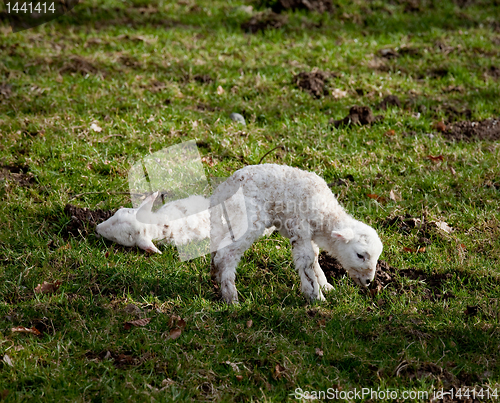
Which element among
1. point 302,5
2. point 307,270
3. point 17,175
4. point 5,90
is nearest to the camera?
point 307,270

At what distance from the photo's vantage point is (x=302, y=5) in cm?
1138

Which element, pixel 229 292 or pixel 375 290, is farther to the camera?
pixel 375 290

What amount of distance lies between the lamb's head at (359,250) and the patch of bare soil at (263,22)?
22.4ft

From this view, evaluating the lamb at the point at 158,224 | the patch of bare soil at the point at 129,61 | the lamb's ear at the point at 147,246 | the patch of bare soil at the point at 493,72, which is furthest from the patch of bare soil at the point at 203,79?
the patch of bare soil at the point at 493,72

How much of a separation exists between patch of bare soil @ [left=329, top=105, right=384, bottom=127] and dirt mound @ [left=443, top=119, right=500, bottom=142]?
1.06 m

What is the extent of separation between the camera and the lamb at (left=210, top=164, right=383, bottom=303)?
15.1 ft

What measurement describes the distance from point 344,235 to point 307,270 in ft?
1.47

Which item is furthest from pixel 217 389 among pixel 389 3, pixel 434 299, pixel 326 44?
pixel 389 3

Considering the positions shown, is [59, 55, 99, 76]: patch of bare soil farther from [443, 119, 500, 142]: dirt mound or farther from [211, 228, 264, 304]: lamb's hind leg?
[443, 119, 500, 142]: dirt mound

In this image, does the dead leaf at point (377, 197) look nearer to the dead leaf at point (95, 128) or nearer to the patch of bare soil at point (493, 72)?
the dead leaf at point (95, 128)

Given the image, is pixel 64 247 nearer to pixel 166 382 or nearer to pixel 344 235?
pixel 166 382

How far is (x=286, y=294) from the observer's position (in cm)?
483

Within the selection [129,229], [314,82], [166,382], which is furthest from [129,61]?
[166,382]

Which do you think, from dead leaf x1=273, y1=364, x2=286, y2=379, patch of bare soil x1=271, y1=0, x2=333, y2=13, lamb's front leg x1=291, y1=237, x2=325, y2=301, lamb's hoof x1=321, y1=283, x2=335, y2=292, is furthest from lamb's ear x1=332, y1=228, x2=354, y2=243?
patch of bare soil x1=271, y1=0, x2=333, y2=13
